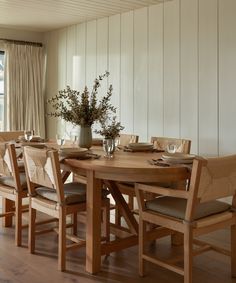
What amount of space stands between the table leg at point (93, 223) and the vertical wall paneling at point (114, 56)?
2.95 m

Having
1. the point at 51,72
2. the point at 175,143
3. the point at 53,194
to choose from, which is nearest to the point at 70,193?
the point at 53,194

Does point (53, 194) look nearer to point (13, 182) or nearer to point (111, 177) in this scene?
point (111, 177)

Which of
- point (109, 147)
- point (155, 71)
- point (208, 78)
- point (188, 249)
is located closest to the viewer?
point (188, 249)

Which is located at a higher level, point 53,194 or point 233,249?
point 53,194

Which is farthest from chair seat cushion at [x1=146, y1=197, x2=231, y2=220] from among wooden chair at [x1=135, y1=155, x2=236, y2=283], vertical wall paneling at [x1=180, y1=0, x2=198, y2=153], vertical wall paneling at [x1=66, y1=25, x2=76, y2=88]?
vertical wall paneling at [x1=66, y1=25, x2=76, y2=88]

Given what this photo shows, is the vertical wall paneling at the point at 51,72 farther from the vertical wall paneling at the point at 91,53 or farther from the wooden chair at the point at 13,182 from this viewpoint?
the wooden chair at the point at 13,182

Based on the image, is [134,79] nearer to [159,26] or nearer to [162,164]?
[159,26]

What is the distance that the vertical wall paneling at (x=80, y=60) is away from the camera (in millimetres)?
6176

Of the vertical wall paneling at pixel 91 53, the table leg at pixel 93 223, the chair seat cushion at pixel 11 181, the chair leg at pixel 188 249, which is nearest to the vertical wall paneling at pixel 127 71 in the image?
the vertical wall paneling at pixel 91 53

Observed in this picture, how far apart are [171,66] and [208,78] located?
0.60 metres

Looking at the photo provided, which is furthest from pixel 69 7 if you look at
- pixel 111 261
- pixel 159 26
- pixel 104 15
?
pixel 111 261

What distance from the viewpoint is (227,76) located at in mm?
4305

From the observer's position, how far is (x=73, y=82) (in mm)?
6418

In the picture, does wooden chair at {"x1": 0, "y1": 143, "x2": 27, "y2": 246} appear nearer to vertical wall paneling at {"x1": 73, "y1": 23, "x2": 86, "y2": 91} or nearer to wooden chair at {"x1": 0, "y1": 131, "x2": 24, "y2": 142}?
wooden chair at {"x1": 0, "y1": 131, "x2": 24, "y2": 142}
